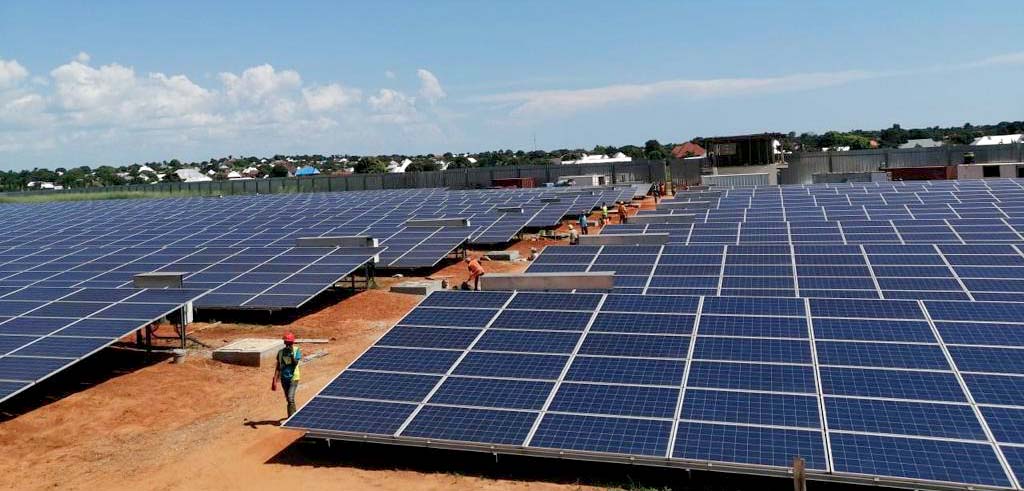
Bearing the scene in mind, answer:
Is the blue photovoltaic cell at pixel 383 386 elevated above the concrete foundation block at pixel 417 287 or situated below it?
above

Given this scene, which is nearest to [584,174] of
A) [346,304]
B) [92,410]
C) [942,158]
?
[942,158]

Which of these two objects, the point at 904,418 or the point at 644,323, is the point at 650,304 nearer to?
the point at 644,323

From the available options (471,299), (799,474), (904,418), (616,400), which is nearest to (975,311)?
(904,418)

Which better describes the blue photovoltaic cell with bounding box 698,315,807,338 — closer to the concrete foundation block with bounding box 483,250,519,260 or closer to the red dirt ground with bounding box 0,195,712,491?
the red dirt ground with bounding box 0,195,712,491

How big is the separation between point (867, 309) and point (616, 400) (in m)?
5.11

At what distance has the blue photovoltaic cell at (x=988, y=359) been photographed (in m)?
10.9

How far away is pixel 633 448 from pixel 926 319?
5891 millimetres

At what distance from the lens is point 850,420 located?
10086 millimetres

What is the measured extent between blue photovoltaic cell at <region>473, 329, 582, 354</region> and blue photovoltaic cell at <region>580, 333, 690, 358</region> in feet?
1.00

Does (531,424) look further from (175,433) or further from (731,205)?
(731,205)

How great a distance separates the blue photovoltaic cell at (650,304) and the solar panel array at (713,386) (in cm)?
5

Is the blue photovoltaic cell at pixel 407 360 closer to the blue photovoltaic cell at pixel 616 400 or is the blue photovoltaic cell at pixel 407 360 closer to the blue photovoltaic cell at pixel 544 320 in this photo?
the blue photovoltaic cell at pixel 544 320

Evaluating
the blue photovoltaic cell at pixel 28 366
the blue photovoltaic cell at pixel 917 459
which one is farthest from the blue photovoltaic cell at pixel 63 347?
the blue photovoltaic cell at pixel 917 459

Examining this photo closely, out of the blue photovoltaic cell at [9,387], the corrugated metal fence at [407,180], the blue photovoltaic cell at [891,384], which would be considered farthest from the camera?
the corrugated metal fence at [407,180]
